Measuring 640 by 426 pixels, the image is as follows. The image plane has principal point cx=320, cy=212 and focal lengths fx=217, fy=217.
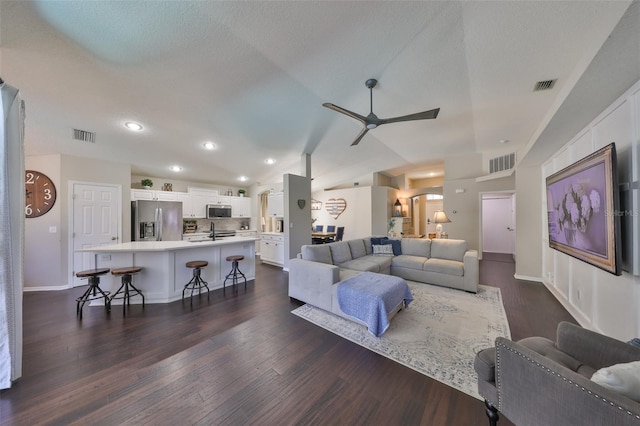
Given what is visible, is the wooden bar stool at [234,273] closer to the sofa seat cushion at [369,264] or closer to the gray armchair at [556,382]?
the sofa seat cushion at [369,264]

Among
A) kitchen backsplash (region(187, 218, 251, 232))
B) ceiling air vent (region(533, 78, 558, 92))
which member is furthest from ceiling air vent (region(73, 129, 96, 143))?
ceiling air vent (region(533, 78, 558, 92))

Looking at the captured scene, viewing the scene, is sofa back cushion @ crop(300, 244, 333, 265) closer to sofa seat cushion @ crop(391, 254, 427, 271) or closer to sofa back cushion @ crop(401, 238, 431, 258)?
sofa seat cushion @ crop(391, 254, 427, 271)

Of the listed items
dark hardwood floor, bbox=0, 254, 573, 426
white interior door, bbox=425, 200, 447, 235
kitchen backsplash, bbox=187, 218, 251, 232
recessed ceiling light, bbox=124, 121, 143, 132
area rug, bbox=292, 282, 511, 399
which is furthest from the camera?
white interior door, bbox=425, 200, 447, 235

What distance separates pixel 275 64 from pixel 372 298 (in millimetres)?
2880

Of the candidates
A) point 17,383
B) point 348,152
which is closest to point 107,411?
point 17,383

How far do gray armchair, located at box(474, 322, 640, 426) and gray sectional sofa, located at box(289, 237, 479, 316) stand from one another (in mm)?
1803

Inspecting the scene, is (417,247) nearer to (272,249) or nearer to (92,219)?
(272,249)

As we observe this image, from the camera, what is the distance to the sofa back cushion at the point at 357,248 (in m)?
4.52

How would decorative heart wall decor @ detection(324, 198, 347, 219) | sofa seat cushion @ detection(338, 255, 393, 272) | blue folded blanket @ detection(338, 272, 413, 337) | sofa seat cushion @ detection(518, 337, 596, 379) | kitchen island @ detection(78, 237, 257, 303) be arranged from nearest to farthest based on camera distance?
sofa seat cushion @ detection(518, 337, 596, 379) → blue folded blanket @ detection(338, 272, 413, 337) → kitchen island @ detection(78, 237, 257, 303) → sofa seat cushion @ detection(338, 255, 393, 272) → decorative heart wall decor @ detection(324, 198, 347, 219)

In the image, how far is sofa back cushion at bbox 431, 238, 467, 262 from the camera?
4.29 m

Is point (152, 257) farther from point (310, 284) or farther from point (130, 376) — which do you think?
point (310, 284)

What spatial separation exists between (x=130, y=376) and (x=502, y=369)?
9.07 ft

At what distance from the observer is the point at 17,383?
1775 millimetres

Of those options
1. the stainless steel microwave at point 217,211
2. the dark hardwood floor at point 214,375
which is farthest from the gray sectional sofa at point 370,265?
the stainless steel microwave at point 217,211
